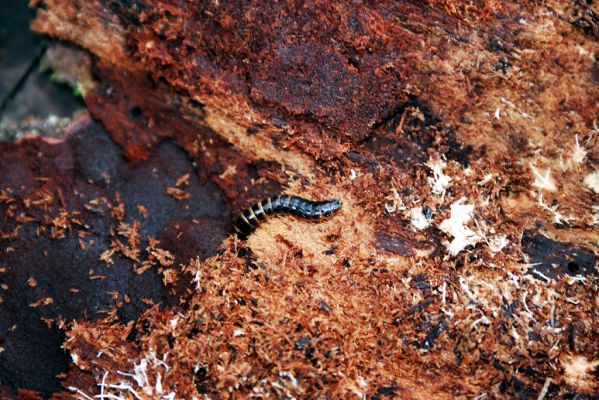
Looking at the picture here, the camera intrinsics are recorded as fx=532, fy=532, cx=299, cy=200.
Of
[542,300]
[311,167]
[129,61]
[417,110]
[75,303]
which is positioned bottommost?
[75,303]

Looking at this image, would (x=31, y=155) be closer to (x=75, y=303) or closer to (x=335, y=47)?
(x=75, y=303)

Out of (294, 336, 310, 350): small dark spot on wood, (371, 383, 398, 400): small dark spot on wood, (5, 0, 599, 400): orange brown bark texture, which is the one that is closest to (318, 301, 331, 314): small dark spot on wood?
(5, 0, 599, 400): orange brown bark texture

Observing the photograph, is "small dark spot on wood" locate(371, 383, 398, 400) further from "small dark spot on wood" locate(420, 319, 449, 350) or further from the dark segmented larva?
the dark segmented larva

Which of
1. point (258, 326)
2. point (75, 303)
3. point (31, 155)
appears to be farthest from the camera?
point (31, 155)

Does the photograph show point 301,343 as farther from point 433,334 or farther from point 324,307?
point 433,334

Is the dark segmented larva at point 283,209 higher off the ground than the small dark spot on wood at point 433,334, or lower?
higher

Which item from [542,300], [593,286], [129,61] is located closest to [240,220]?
[129,61]


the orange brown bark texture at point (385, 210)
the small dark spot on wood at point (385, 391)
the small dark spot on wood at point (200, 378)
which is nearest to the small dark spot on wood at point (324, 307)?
the orange brown bark texture at point (385, 210)

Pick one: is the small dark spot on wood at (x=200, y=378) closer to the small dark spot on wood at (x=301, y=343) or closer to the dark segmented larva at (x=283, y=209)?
the small dark spot on wood at (x=301, y=343)
